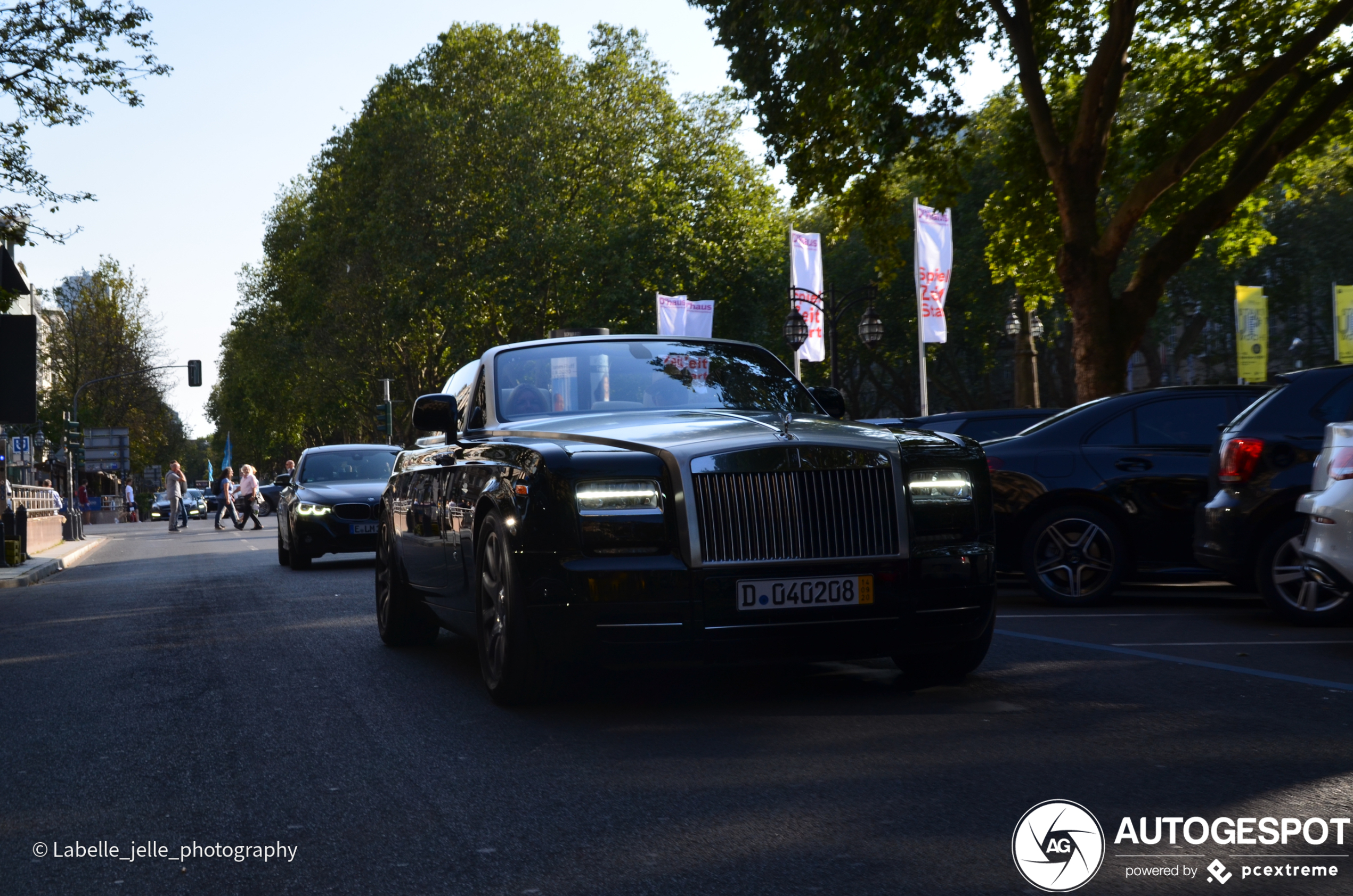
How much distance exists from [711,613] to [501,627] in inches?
41.7

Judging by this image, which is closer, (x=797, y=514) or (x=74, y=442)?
(x=797, y=514)

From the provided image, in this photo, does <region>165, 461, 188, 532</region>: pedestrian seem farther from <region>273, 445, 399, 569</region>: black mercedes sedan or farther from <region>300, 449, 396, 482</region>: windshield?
<region>273, 445, 399, 569</region>: black mercedes sedan

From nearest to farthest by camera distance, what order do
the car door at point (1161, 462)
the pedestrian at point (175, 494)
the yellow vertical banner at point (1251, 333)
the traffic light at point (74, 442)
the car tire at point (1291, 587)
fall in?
the car tire at point (1291, 587) < the car door at point (1161, 462) < the yellow vertical banner at point (1251, 333) < the pedestrian at point (175, 494) < the traffic light at point (74, 442)

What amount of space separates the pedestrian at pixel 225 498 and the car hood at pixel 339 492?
2305cm

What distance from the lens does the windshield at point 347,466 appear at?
63.3 ft

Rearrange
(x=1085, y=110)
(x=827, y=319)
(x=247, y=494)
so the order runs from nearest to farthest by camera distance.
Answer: (x=1085, y=110) → (x=827, y=319) → (x=247, y=494)

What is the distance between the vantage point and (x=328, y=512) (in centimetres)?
1808

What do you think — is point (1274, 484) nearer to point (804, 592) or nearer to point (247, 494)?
point (804, 592)

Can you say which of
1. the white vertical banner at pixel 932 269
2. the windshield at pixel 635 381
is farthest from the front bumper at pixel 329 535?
the white vertical banner at pixel 932 269

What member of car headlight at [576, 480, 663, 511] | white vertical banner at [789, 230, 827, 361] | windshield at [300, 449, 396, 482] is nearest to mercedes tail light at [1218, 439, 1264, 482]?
car headlight at [576, 480, 663, 511]

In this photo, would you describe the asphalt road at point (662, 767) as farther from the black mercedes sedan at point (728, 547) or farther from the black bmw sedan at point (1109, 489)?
the black bmw sedan at point (1109, 489)

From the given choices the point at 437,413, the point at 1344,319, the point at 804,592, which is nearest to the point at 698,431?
the point at 804,592

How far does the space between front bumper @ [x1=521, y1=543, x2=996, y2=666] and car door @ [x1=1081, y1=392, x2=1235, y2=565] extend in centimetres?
484

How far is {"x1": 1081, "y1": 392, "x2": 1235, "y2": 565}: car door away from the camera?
10.8 meters
